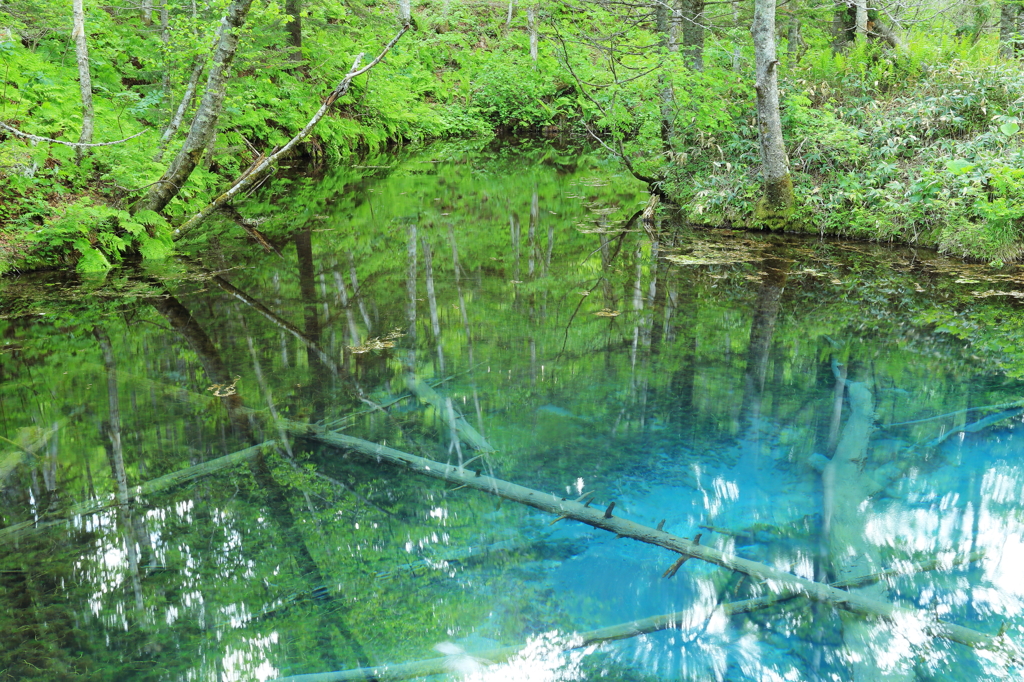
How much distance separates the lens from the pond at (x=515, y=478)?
10.1 feet

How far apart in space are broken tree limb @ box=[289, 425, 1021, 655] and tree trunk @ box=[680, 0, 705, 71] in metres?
9.97

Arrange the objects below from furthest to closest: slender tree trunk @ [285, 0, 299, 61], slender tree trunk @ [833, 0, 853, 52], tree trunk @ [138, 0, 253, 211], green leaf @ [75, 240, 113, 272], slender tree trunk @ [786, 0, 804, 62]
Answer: slender tree trunk @ [285, 0, 299, 61] < slender tree trunk @ [833, 0, 853, 52] < slender tree trunk @ [786, 0, 804, 62] < green leaf @ [75, 240, 113, 272] < tree trunk @ [138, 0, 253, 211]

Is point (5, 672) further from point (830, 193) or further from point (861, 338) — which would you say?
point (830, 193)

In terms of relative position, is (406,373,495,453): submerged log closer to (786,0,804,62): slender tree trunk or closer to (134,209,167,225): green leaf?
(134,209,167,225): green leaf

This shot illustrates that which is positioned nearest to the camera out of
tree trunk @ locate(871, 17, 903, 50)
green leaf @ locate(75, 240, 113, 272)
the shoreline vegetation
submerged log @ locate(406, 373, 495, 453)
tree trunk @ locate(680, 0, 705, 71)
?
submerged log @ locate(406, 373, 495, 453)

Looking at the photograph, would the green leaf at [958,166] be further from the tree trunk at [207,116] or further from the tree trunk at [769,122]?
the tree trunk at [207,116]

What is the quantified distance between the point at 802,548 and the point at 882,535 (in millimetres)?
480

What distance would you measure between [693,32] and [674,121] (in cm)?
173

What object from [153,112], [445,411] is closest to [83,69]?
[153,112]

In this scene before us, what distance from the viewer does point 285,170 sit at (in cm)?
1778

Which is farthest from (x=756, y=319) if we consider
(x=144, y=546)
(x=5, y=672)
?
(x=5, y=672)

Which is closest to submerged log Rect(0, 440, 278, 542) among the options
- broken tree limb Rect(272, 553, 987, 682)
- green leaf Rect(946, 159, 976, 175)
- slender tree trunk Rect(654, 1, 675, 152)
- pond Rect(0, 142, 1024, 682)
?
pond Rect(0, 142, 1024, 682)

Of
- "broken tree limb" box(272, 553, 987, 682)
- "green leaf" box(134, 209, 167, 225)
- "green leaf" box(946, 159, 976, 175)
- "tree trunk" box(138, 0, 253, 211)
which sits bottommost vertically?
"broken tree limb" box(272, 553, 987, 682)

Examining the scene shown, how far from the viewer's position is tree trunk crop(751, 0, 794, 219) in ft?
31.3
